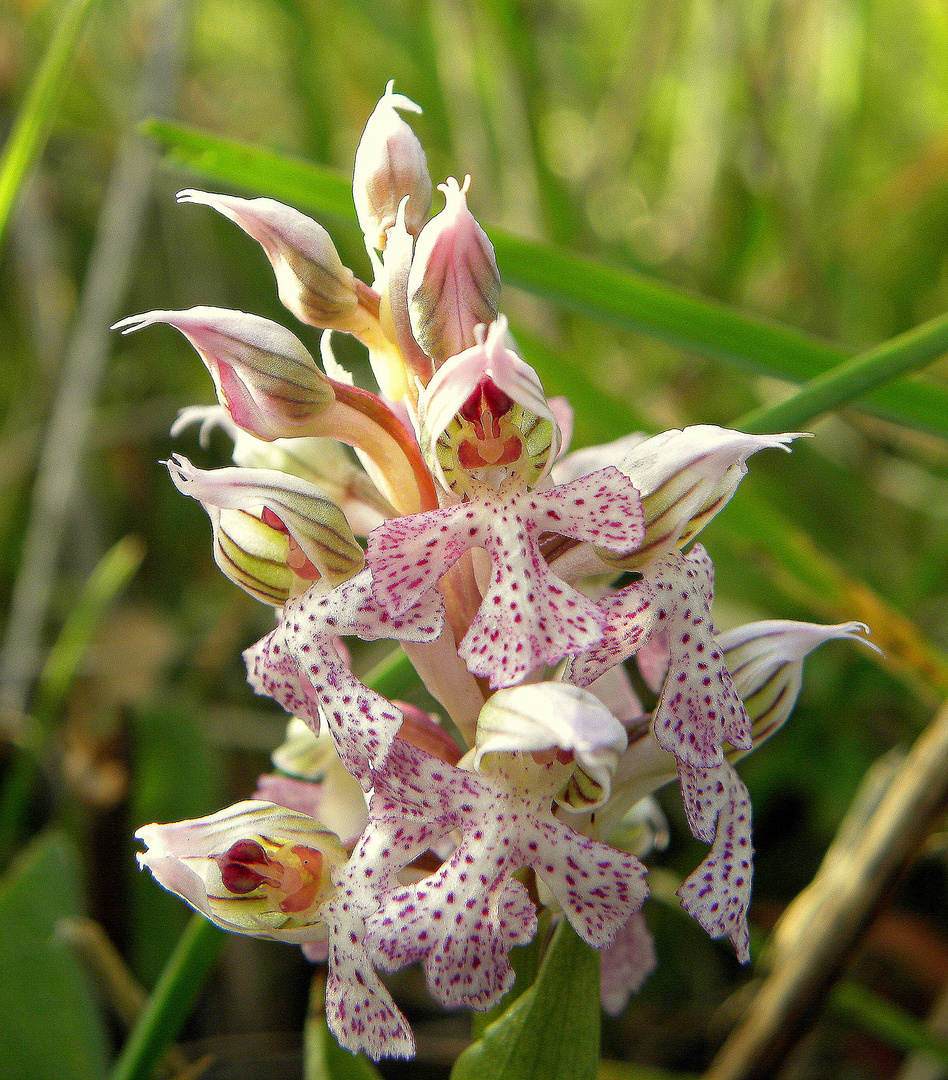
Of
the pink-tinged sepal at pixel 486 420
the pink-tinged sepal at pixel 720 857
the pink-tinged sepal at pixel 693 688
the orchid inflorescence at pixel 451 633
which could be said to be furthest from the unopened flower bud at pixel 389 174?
the pink-tinged sepal at pixel 720 857

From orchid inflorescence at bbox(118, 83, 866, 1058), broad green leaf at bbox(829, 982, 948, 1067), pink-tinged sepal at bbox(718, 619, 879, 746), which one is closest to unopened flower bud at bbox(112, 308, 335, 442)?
orchid inflorescence at bbox(118, 83, 866, 1058)

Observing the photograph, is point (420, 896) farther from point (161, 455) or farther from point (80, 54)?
point (80, 54)

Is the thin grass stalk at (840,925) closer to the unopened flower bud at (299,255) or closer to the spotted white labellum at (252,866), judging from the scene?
the spotted white labellum at (252,866)

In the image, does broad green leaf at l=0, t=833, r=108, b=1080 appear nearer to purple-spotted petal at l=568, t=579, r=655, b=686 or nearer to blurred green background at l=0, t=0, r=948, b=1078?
blurred green background at l=0, t=0, r=948, b=1078

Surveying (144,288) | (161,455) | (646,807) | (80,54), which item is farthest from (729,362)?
(80,54)

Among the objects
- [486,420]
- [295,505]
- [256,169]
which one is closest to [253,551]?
[295,505]
